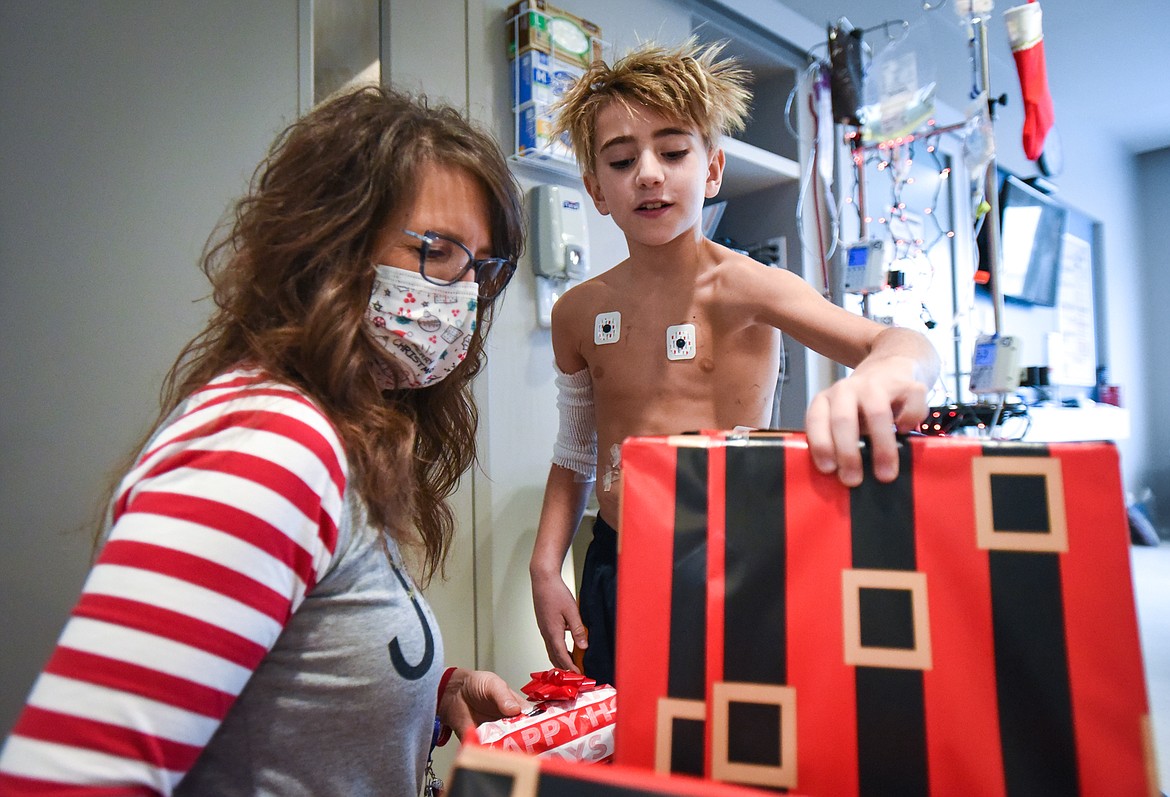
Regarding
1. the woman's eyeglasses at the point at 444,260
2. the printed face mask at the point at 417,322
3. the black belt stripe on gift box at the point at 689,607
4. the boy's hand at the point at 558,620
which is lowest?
the boy's hand at the point at 558,620

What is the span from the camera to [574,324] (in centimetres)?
155

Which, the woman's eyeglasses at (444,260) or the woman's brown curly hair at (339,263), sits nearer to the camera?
the woman's brown curly hair at (339,263)

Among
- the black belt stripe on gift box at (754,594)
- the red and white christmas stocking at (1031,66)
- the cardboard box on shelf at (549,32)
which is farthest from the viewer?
the red and white christmas stocking at (1031,66)

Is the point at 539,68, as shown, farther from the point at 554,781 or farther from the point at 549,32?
the point at 554,781

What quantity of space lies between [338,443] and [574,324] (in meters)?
1.01

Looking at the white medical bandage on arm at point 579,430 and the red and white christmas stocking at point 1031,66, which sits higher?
the red and white christmas stocking at point 1031,66

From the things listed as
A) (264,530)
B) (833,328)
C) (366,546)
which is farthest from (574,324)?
(264,530)

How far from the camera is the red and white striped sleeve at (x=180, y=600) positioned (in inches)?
16.9

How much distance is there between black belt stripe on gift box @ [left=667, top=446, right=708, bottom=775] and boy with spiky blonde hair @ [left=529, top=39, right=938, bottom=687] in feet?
2.50

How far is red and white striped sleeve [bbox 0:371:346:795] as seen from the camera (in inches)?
16.9

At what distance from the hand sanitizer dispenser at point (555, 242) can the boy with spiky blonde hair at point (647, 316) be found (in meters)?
0.57

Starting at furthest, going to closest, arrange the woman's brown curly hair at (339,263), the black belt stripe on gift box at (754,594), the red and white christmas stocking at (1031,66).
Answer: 1. the red and white christmas stocking at (1031,66)
2. the woman's brown curly hair at (339,263)
3. the black belt stripe on gift box at (754,594)

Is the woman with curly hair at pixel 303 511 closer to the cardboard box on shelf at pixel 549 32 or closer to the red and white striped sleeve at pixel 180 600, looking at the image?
the red and white striped sleeve at pixel 180 600

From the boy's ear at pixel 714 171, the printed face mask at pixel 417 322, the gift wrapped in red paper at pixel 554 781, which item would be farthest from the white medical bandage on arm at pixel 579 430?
the gift wrapped in red paper at pixel 554 781
